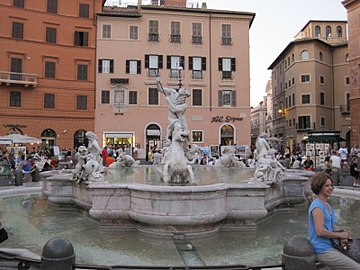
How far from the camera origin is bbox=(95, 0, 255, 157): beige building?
1318 inches

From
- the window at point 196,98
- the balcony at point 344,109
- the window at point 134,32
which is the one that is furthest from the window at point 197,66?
the balcony at point 344,109

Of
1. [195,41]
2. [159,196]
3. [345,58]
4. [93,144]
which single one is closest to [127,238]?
[159,196]

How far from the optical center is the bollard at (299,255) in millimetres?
3010

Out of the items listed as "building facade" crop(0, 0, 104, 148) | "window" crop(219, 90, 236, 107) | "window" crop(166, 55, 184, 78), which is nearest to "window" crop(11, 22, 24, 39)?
"building facade" crop(0, 0, 104, 148)

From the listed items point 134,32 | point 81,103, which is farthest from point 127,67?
point 81,103

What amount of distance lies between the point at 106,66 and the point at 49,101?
6.25 metres

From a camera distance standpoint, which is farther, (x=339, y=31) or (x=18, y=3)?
(x=339, y=31)

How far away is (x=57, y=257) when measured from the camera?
312 cm

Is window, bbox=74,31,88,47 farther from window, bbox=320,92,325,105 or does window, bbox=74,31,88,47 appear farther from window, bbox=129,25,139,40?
window, bbox=320,92,325,105

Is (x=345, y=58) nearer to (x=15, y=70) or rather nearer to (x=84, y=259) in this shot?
(x=15, y=70)

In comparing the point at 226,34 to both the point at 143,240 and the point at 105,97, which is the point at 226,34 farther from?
the point at 143,240

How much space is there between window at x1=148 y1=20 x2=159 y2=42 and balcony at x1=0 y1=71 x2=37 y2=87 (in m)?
11.5

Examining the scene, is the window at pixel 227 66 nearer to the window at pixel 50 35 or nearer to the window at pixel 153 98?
the window at pixel 153 98

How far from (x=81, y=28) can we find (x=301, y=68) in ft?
88.3
